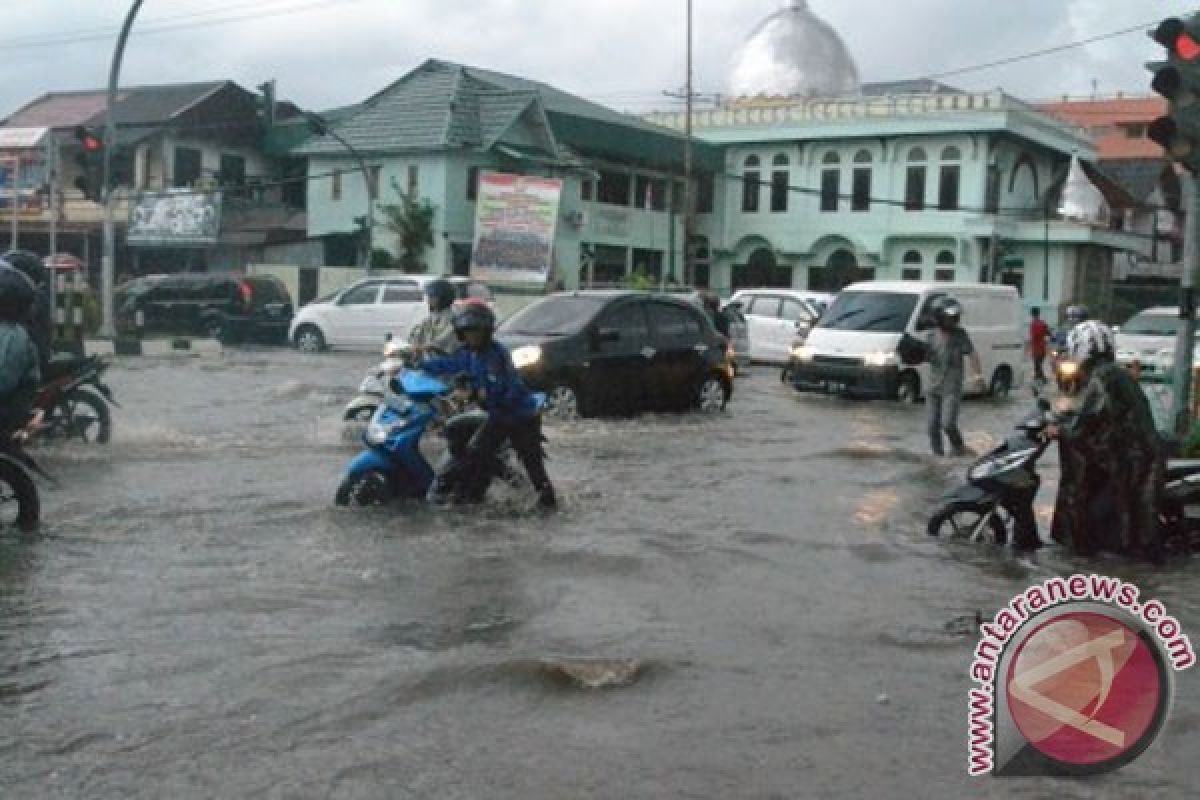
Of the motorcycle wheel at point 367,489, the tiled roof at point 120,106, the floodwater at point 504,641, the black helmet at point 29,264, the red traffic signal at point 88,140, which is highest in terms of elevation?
the tiled roof at point 120,106

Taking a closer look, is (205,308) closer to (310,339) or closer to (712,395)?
(310,339)

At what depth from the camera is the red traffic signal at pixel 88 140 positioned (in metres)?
22.6

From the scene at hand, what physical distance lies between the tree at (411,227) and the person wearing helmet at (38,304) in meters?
25.0

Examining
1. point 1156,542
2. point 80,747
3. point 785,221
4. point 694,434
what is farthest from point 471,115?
point 80,747

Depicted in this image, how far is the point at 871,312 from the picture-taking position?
65.6ft

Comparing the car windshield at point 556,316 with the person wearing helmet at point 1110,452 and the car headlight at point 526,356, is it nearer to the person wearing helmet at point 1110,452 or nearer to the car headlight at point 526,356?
the car headlight at point 526,356

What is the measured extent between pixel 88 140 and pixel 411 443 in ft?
53.0

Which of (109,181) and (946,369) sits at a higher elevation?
(109,181)

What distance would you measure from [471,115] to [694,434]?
25.2 m

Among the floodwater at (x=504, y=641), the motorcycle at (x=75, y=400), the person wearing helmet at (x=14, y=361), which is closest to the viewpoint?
the floodwater at (x=504, y=641)

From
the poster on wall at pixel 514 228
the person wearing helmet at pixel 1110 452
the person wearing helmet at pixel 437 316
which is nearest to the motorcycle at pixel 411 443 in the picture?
the person wearing helmet at pixel 437 316

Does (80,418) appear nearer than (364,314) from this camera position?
Yes

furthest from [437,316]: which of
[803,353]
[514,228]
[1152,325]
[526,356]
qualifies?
[514,228]

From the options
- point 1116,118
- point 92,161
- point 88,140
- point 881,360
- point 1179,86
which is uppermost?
point 1116,118
